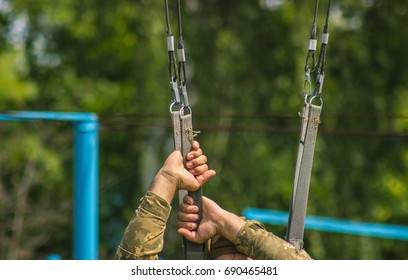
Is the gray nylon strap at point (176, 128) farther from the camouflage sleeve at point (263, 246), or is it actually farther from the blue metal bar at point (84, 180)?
the blue metal bar at point (84, 180)

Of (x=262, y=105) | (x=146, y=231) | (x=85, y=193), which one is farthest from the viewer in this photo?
(x=262, y=105)

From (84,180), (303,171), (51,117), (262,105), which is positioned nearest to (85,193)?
(84,180)

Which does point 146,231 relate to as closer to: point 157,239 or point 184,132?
point 157,239

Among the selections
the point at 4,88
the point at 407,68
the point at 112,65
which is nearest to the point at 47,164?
the point at 4,88

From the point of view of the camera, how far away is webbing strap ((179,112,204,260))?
131 centimetres

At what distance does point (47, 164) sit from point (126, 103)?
36.5 inches

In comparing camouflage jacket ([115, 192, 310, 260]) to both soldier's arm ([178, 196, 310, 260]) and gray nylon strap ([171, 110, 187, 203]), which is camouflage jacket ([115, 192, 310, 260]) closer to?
soldier's arm ([178, 196, 310, 260])

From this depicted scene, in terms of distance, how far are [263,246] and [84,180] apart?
1123mm

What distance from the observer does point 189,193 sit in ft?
4.36

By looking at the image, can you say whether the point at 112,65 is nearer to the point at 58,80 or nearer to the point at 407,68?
the point at 58,80

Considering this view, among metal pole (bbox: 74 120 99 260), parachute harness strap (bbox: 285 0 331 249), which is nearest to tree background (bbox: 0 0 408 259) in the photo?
metal pole (bbox: 74 120 99 260)

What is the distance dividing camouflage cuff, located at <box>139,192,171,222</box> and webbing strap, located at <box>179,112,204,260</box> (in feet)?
0.17

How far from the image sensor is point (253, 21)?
13.6 ft

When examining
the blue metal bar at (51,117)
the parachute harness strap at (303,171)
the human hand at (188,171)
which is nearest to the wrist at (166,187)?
the human hand at (188,171)
